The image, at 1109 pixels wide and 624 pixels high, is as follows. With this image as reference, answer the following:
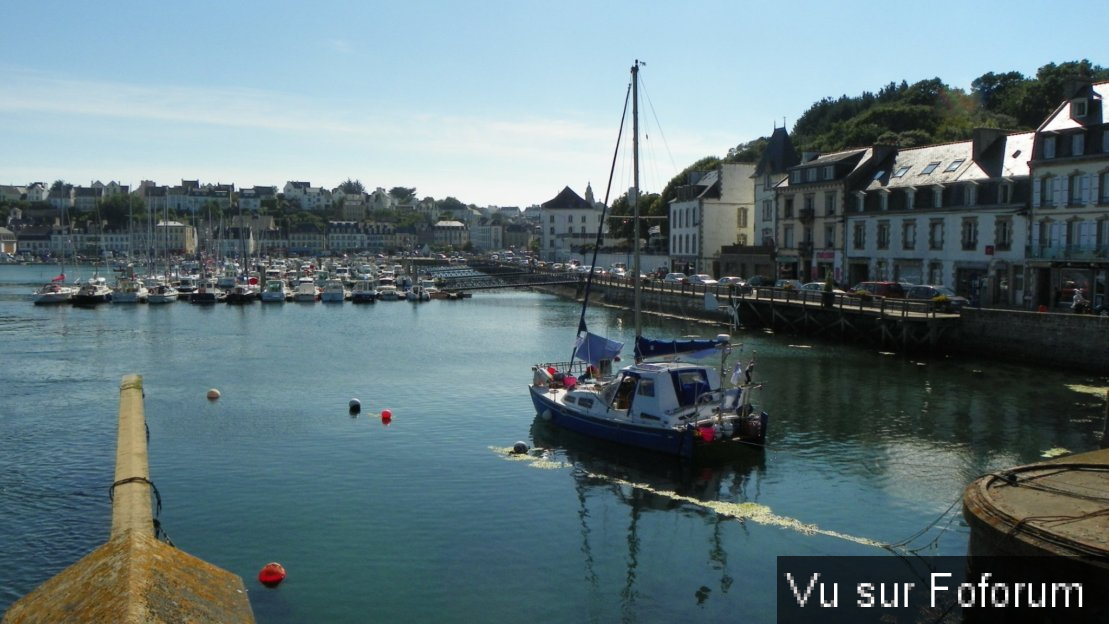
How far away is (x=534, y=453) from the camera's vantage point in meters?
30.2

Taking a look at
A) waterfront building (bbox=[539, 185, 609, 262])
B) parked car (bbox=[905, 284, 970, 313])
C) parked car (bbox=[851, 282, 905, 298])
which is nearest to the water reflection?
parked car (bbox=[905, 284, 970, 313])

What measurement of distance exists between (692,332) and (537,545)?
46870 mm

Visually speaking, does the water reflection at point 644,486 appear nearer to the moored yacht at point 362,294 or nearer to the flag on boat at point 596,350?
the flag on boat at point 596,350

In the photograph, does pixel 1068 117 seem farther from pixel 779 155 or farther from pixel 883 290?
pixel 779 155

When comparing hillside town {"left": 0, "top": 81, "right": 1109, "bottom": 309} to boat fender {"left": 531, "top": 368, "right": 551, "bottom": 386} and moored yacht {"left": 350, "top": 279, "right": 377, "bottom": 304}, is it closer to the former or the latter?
boat fender {"left": 531, "top": 368, "right": 551, "bottom": 386}

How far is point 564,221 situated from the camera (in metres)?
180

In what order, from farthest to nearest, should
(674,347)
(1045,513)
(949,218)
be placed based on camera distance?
1. (949,218)
2. (674,347)
3. (1045,513)

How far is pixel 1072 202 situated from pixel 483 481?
43281 mm

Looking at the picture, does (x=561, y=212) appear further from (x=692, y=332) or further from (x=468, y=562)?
(x=468, y=562)

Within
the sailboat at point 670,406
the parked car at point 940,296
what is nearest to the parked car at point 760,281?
the parked car at point 940,296

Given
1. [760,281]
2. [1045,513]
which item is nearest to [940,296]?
[760,281]

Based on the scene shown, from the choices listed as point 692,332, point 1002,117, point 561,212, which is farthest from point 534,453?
point 561,212

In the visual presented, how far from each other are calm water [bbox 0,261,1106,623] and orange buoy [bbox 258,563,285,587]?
7.5 inches

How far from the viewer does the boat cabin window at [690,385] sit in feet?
97.2
